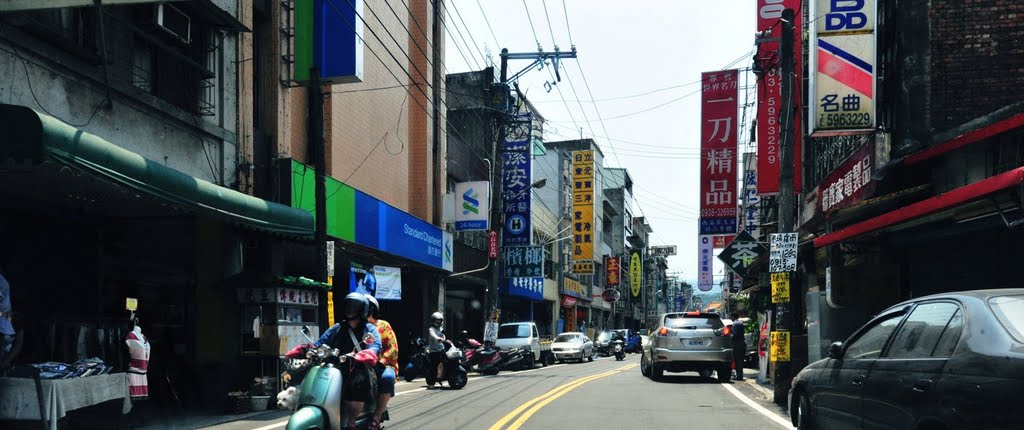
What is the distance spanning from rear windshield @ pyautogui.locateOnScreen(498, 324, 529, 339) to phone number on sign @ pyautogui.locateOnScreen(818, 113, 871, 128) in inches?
648

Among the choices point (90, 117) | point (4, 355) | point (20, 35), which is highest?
point (20, 35)

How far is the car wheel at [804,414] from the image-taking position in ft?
25.8

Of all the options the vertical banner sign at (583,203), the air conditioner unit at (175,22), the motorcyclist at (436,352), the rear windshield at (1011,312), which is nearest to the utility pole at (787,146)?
the motorcyclist at (436,352)

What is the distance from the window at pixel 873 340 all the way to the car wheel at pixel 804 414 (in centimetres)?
83

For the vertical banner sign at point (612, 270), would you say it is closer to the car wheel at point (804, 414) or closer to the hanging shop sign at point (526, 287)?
the hanging shop sign at point (526, 287)

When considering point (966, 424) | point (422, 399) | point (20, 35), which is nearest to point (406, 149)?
point (422, 399)

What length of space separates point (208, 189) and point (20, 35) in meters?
2.99

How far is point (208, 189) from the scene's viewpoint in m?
11.9

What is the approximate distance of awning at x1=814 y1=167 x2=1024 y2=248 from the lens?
8710 mm

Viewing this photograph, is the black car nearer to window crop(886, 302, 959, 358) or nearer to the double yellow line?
window crop(886, 302, 959, 358)

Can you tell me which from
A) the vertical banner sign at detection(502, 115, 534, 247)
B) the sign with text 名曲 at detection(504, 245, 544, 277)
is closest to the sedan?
the sign with text 名曲 at detection(504, 245, 544, 277)

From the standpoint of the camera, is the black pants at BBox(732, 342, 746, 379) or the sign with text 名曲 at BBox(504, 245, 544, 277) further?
the sign with text 名曲 at BBox(504, 245, 544, 277)

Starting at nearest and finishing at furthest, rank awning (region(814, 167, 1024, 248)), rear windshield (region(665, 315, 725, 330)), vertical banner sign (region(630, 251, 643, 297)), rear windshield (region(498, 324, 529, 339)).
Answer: awning (region(814, 167, 1024, 248)), rear windshield (region(665, 315, 725, 330)), rear windshield (region(498, 324, 529, 339)), vertical banner sign (region(630, 251, 643, 297))

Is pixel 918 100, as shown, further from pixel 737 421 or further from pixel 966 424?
pixel 966 424
